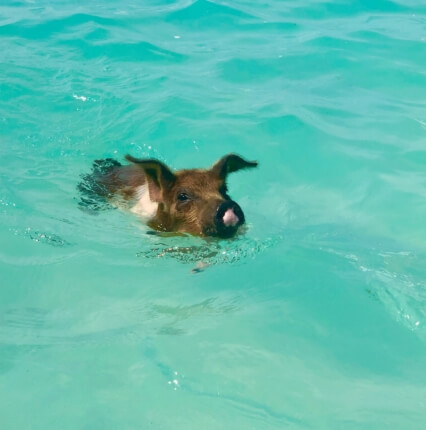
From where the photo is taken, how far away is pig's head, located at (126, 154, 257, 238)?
22.4 feet

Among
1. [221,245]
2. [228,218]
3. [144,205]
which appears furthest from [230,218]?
[144,205]

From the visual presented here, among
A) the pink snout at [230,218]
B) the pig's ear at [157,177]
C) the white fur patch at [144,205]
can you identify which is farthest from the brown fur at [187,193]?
the pink snout at [230,218]

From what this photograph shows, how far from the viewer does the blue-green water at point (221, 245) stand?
194 inches

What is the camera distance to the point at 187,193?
7219 mm

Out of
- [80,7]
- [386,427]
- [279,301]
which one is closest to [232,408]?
[386,427]

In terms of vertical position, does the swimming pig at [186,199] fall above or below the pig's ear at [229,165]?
below

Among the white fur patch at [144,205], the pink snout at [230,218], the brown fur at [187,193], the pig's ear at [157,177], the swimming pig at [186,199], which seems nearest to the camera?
the pink snout at [230,218]

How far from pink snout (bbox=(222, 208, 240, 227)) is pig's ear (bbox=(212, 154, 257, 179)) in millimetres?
1047

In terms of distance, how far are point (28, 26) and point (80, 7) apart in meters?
2.82

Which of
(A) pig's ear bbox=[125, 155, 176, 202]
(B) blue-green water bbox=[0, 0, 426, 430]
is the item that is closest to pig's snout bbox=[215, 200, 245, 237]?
(B) blue-green water bbox=[0, 0, 426, 430]

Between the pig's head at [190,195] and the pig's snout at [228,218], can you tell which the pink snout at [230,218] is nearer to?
the pig's snout at [228,218]

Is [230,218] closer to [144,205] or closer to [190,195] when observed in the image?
[190,195]

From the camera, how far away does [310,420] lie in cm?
471

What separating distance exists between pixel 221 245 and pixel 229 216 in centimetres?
76
